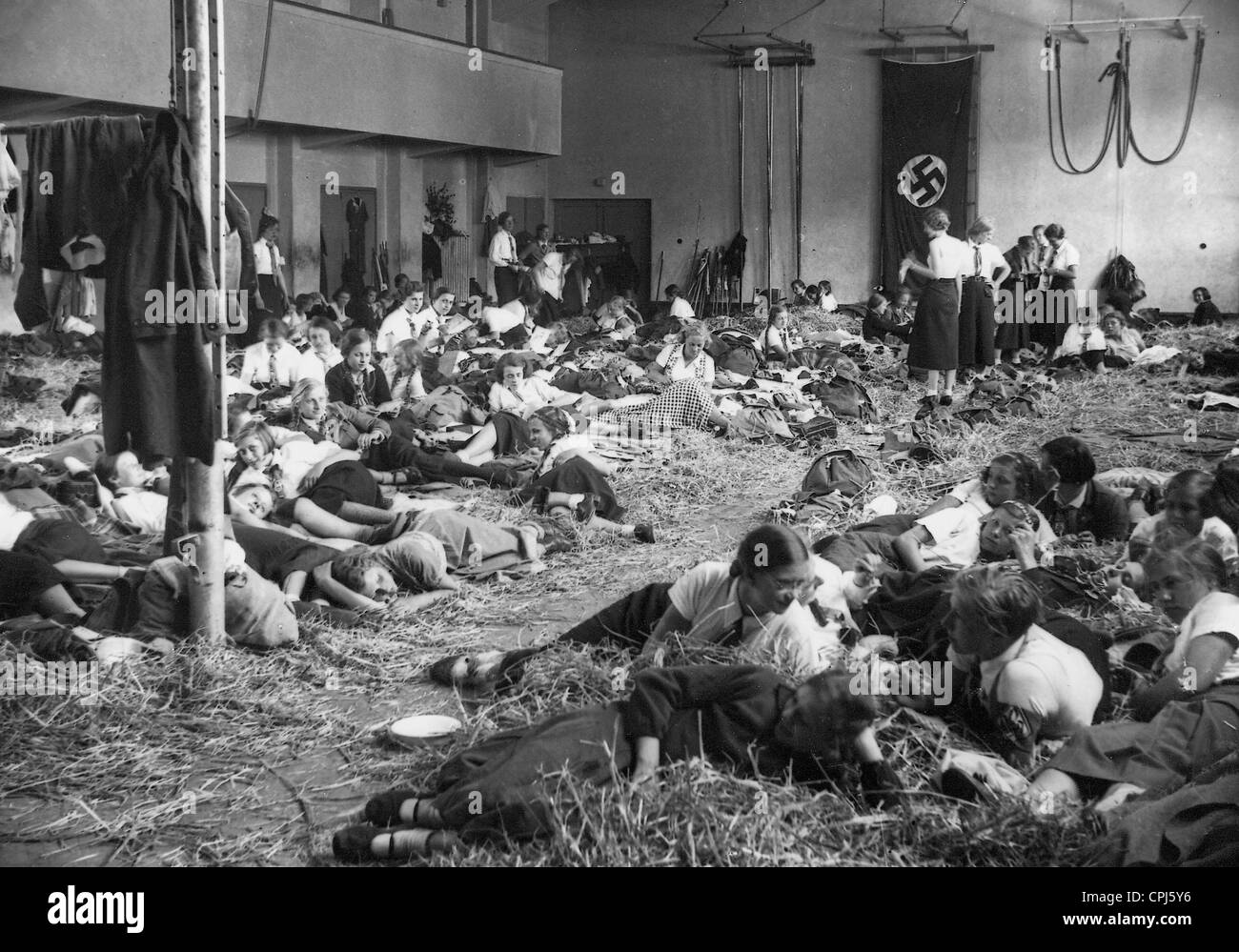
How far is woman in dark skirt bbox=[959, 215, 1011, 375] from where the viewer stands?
9.02 m

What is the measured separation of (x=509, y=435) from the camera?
693 centimetres

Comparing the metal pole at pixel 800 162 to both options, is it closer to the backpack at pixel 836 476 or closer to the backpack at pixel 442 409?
the backpack at pixel 442 409

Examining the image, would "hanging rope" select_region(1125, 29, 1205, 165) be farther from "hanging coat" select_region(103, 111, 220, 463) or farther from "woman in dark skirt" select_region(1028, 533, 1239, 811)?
"hanging coat" select_region(103, 111, 220, 463)

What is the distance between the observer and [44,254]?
3.79m

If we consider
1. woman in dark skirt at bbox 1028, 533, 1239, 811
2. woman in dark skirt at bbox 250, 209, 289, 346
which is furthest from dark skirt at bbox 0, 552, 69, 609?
woman in dark skirt at bbox 250, 209, 289, 346

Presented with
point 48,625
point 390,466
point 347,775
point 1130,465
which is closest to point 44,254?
point 48,625

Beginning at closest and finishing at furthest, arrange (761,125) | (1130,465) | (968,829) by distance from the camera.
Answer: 1. (968,829)
2. (1130,465)
3. (761,125)

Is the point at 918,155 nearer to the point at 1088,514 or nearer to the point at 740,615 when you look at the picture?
the point at 1088,514

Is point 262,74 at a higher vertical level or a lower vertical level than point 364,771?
higher

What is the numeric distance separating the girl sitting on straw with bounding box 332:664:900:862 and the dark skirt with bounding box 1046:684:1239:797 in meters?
0.41

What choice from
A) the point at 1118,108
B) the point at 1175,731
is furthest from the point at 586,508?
the point at 1118,108

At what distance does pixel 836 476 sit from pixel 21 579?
11.5ft

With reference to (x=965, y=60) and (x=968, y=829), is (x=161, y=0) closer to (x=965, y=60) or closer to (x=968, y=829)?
(x=968, y=829)

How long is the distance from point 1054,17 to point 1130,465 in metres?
8.56
